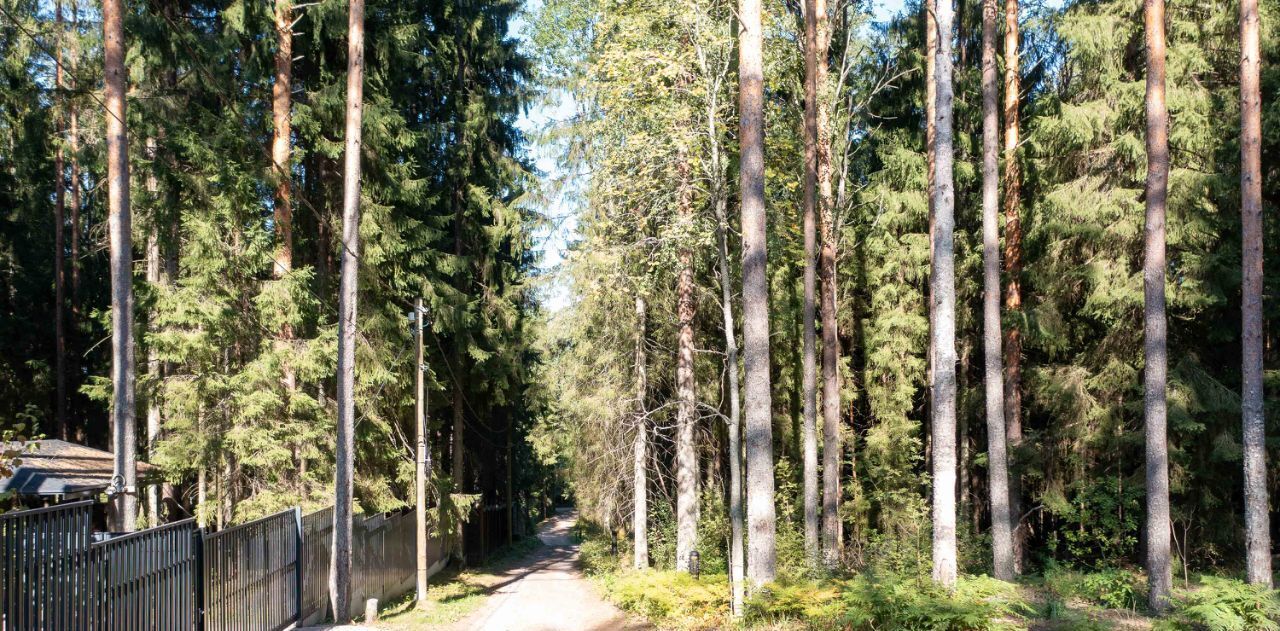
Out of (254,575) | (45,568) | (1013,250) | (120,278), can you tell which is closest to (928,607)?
(254,575)

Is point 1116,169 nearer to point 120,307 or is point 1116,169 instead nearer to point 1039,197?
point 1039,197

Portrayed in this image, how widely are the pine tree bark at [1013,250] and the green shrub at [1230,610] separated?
724 centimetres

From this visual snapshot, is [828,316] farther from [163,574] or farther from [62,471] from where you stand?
[62,471]

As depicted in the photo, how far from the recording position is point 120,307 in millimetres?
10562

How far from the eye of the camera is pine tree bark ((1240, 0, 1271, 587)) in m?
12.2

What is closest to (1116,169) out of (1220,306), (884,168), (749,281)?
(1220,306)

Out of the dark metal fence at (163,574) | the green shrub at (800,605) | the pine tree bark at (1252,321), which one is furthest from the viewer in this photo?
the pine tree bark at (1252,321)

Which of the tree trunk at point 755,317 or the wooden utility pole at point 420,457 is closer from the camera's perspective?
the tree trunk at point 755,317

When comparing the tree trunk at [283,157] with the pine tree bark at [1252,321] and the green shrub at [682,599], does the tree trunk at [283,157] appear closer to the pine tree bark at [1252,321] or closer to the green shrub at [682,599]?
the green shrub at [682,599]

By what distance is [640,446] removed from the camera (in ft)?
58.5

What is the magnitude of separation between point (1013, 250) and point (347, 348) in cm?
1329

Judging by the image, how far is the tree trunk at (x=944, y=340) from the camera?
393 inches

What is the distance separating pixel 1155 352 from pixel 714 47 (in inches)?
308

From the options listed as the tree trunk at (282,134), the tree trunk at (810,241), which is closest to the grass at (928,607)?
the tree trunk at (810,241)
